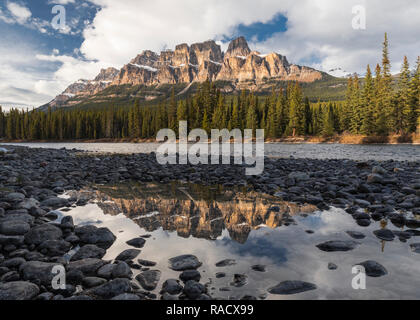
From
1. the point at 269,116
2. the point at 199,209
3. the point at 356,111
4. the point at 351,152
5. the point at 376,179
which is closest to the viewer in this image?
the point at 199,209

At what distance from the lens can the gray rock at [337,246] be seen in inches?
160

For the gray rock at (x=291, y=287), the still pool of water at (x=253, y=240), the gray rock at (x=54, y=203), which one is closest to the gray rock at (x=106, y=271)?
the still pool of water at (x=253, y=240)

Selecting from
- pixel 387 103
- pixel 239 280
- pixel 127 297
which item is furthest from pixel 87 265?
pixel 387 103

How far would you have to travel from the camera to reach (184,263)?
11.9 feet

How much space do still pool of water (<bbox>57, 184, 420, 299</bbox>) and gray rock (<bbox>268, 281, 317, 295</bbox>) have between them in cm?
8

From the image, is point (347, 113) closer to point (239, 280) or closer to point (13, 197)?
point (239, 280)

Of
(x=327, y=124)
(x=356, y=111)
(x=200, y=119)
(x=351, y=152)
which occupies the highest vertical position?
(x=200, y=119)

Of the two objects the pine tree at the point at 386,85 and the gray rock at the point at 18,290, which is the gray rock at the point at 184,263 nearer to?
the gray rock at the point at 18,290

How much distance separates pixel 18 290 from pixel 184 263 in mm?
1958

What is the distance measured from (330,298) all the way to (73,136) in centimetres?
10745

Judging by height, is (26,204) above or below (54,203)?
above
